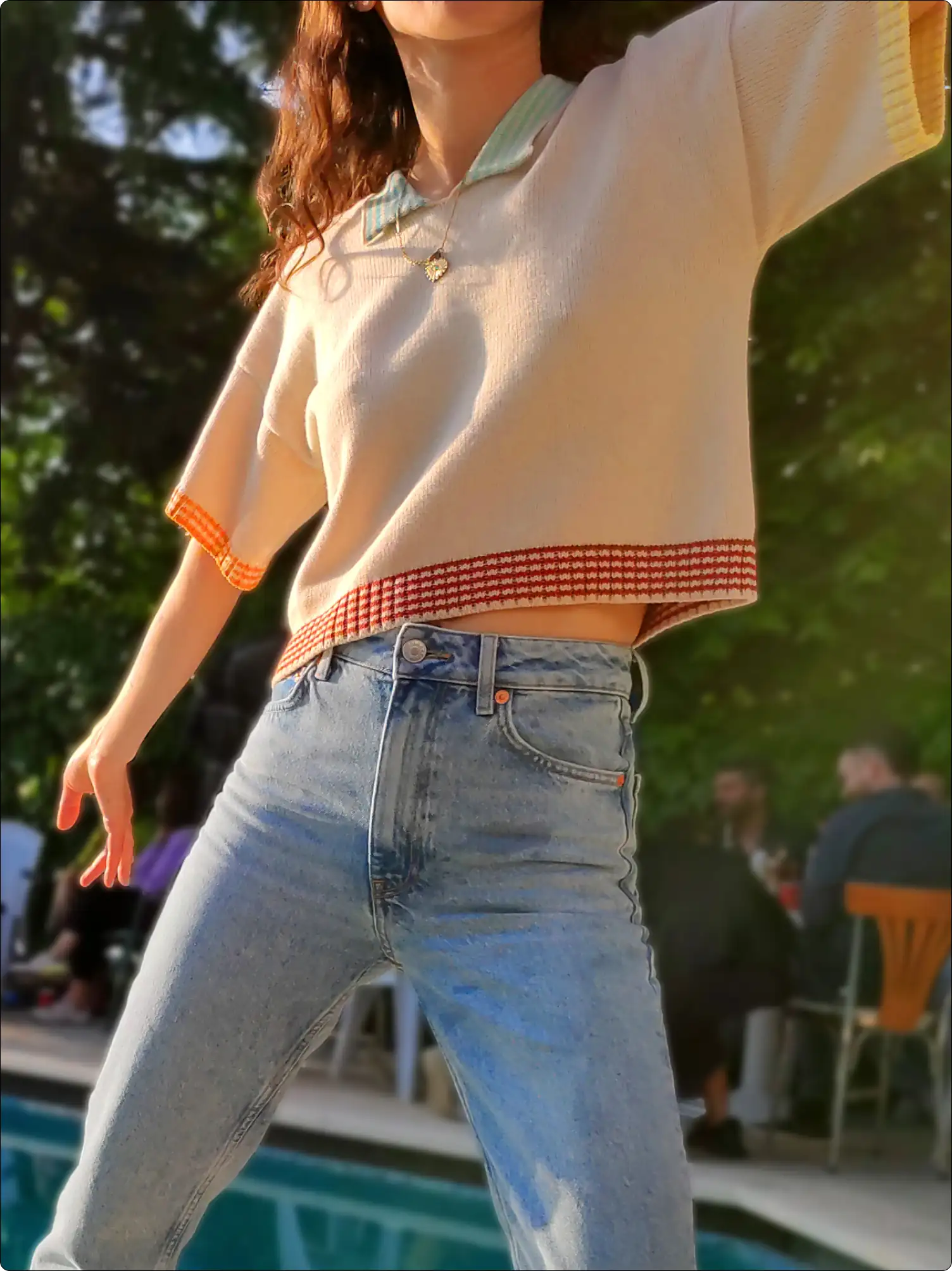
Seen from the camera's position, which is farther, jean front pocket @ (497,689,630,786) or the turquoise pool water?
the turquoise pool water

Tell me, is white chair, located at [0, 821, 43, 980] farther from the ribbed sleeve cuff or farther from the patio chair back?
the ribbed sleeve cuff

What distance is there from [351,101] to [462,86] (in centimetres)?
13

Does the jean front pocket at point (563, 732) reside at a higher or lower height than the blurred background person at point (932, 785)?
lower

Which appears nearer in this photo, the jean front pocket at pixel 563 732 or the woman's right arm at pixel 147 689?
the jean front pocket at pixel 563 732

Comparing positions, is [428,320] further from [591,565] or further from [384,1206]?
[384,1206]

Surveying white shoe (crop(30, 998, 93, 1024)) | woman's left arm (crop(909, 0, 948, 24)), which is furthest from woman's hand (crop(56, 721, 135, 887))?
white shoe (crop(30, 998, 93, 1024))

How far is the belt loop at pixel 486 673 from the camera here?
895mm

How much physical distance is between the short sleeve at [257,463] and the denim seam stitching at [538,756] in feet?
0.96

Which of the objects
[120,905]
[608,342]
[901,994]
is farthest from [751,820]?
[608,342]

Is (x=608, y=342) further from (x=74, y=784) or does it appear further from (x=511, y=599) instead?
(x=74, y=784)

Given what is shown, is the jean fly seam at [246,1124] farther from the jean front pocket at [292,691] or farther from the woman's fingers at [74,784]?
the woman's fingers at [74,784]

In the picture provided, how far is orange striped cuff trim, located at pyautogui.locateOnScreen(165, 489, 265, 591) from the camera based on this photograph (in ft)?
3.68

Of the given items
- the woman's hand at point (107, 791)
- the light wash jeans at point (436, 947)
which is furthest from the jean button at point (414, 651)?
the woman's hand at point (107, 791)

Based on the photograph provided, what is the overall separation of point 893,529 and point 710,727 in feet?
2.53
